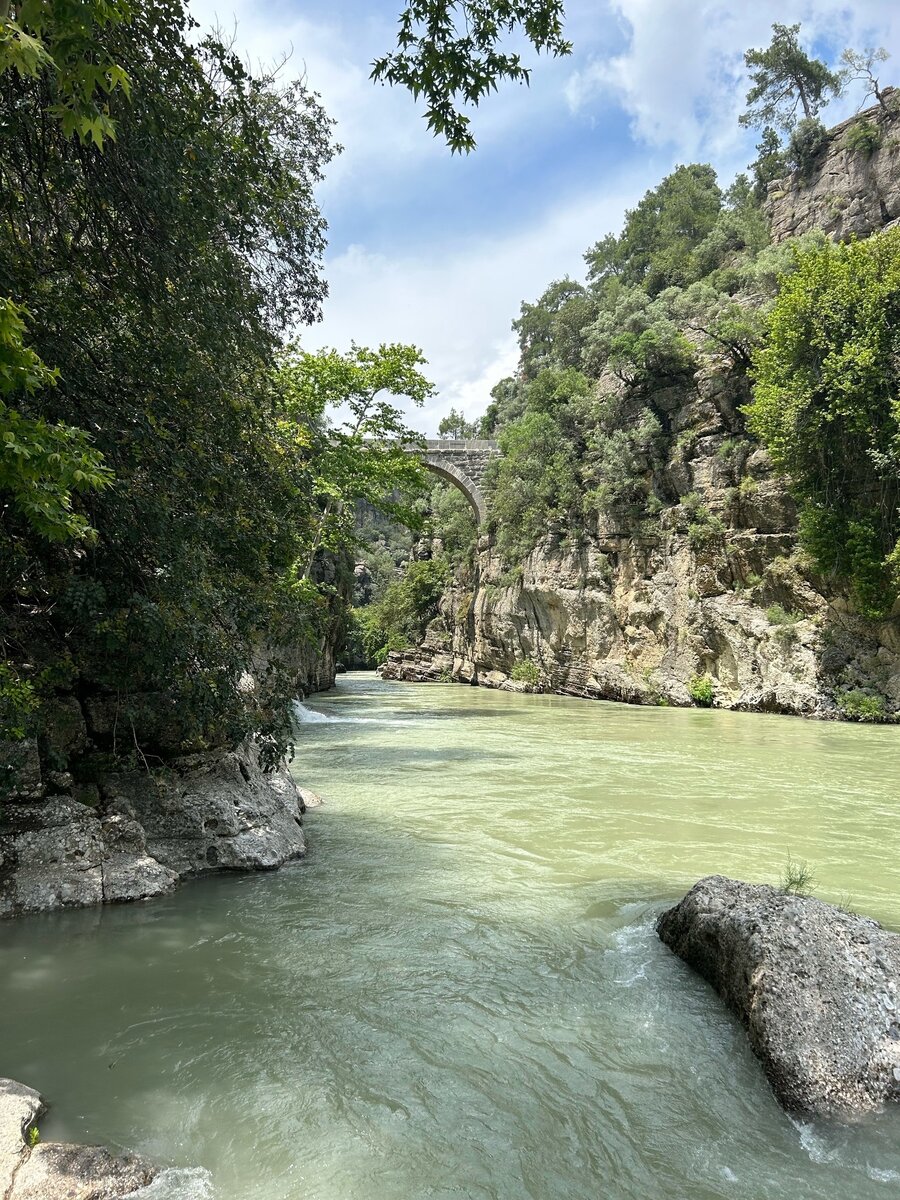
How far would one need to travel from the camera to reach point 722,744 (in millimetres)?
13586

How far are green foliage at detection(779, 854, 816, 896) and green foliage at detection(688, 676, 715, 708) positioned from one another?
17.4 meters

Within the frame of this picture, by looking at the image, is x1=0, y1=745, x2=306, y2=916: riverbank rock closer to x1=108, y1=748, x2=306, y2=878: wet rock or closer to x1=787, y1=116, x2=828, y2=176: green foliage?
x1=108, y1=748, x2=306, y2=878: wet rock

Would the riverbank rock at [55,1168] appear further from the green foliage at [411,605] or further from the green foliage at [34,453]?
the green foliage at [411,605]

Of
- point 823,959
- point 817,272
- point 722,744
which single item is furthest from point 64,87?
point 817,272

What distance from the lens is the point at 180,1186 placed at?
2.27 metres

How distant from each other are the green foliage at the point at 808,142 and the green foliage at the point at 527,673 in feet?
85.2

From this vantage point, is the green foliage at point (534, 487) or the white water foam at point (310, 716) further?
the green foliage at point (534, 487)

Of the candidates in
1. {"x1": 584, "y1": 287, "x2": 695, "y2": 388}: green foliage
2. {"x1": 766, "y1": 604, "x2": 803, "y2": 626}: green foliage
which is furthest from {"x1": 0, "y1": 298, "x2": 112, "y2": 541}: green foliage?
{"x1": 584, "y1": 287, "x2": 695, "y2": 388}: green foliage

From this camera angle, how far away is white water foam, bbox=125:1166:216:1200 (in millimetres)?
2207

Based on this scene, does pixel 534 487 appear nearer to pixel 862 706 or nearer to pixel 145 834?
pixel 862 706

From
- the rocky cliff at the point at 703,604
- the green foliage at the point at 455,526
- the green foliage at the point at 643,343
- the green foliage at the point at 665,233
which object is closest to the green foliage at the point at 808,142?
the green foliage at the point at 665,233

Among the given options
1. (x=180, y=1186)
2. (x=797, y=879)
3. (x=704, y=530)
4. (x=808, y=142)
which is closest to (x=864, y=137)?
(x=808, y=142)

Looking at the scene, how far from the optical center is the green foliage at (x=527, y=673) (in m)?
31.2

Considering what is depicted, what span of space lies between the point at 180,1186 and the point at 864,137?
3945 cm
